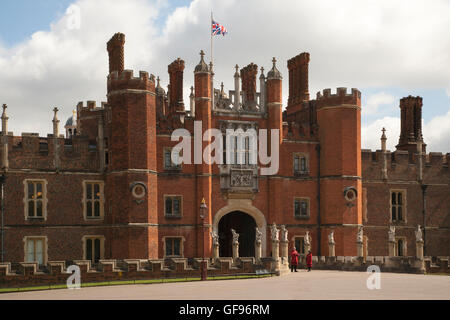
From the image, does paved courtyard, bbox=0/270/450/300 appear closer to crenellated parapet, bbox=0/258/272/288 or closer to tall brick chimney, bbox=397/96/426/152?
crenellated parapet, bbox=0/258/272/288

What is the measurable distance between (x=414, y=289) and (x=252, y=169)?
19523mm

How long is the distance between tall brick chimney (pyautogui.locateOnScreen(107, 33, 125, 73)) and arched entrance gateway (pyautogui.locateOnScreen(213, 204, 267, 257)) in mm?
10659

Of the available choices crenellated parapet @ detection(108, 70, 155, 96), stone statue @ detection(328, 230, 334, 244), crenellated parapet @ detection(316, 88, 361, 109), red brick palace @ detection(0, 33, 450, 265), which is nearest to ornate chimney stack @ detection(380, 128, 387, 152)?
red brick palace @ detection(0, 33, 450, 265)

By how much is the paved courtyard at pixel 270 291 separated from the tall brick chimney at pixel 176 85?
22.7 metres

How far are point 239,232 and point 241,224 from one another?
0.54m

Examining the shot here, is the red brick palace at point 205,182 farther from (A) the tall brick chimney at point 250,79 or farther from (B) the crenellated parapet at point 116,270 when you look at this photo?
(B) the crenellated parapet at point 116,270

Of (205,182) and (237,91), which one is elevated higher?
(237,91)

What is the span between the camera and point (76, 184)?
4038cm

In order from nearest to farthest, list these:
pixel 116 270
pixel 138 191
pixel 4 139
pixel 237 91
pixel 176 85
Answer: pixel 116 270
pixel 4 139
pixel 138 191
pixel 237 91
pixel 176 85

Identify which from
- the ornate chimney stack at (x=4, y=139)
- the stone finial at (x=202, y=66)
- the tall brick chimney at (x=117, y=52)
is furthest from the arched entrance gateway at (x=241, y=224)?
the ornate chimney stack at (x=4, y=139)

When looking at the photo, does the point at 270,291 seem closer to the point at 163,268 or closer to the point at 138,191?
the point at 163,268

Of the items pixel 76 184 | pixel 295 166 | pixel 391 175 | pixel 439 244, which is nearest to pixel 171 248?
pixel 76 184

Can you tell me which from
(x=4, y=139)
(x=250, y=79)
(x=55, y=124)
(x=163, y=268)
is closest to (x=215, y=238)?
(x=163, y=268)

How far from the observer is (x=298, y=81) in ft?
163
